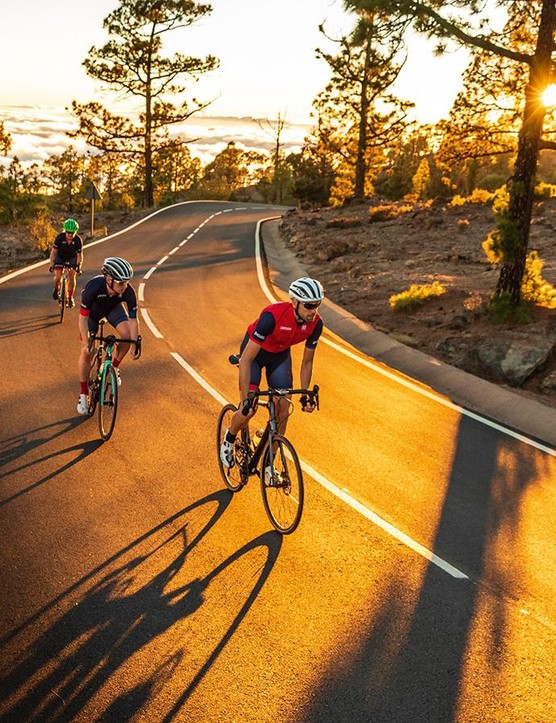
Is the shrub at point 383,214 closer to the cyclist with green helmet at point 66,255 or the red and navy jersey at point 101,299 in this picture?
the cyclist with green helmet at point 66,255

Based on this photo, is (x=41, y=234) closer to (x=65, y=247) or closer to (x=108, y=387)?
(x=65, y=247)

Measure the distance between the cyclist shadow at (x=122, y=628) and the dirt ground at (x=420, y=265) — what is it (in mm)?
7177

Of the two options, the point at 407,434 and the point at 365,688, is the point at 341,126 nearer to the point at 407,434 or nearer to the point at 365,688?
the point at 407,434

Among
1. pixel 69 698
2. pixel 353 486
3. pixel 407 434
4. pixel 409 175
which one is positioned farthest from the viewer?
pixel 409 175

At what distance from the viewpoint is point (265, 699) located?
153 inches

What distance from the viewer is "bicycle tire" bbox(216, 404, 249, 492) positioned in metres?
6.27

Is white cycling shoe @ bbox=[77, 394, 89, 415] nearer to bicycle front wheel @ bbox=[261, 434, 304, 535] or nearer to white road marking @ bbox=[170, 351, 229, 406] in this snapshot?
white road marking @ bbox=[170, 351, 229, 406]

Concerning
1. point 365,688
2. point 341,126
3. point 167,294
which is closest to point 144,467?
point 365,688

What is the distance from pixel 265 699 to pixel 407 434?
5.11 m

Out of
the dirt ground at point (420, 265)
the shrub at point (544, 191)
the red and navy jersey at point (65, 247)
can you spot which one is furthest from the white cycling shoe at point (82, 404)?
the shrub at point (544, 191)

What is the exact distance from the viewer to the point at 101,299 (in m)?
7.56

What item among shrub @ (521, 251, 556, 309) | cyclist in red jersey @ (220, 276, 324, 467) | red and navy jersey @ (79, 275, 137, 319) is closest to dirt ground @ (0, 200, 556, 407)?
shrub @ (521, 251, 556, 309)

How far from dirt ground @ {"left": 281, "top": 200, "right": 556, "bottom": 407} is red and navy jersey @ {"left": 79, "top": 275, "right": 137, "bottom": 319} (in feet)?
22.2

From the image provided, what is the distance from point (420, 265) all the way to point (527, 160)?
8274 millimetres
